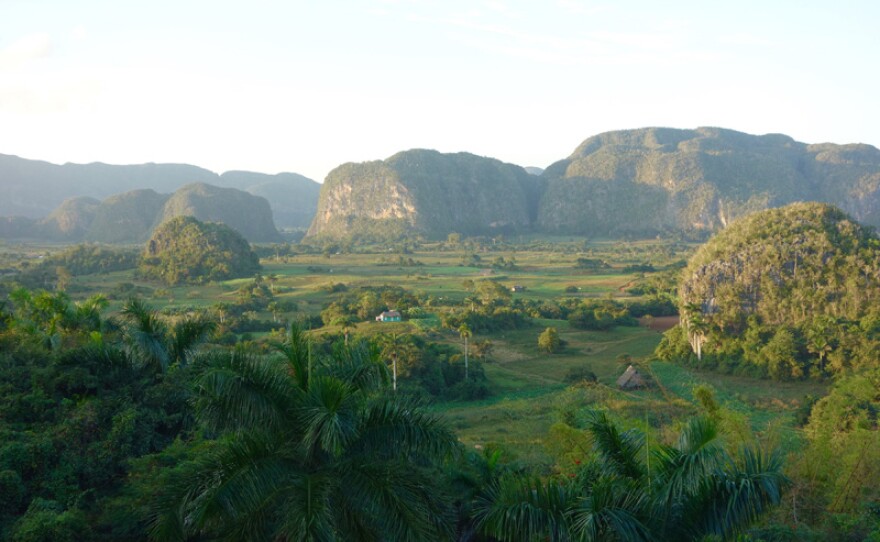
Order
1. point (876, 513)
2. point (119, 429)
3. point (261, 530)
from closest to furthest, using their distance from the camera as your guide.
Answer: point (261, 530) → point (876, 513) → point (119, 429)

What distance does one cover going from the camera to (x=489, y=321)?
4434 cm

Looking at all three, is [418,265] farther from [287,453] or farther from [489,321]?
[287,453]

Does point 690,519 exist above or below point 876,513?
above

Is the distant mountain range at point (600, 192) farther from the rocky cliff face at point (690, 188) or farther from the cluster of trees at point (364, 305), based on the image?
the cluster of trees at point (364, 305)

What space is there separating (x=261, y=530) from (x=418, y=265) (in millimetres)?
83288

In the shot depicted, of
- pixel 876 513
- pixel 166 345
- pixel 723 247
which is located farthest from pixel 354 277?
pixel 876 513

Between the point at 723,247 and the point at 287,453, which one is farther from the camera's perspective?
the point at 723,247

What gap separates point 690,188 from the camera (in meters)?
161

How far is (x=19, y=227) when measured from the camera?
136125mm

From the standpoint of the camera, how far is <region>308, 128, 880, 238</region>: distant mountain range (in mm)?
159125

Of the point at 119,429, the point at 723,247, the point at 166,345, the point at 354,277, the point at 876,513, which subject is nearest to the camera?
the point at 876,513

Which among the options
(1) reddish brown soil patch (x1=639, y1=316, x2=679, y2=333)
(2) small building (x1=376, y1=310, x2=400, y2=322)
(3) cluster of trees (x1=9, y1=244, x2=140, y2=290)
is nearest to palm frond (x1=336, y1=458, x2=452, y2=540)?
(2) small building (x1=376, y1=310, x2=400, y2=322)

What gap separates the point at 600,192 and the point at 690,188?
22405 millimetres

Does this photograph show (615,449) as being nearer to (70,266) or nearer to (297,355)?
(297,355)
